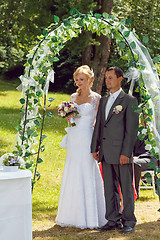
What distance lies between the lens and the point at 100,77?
15805 mm

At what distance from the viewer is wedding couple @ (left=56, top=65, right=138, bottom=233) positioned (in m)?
5.41

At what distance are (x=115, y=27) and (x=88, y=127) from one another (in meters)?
1.39

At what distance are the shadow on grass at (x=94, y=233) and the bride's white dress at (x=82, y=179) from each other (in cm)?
17

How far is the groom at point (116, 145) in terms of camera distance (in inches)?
212

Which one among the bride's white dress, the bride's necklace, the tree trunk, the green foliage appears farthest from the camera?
the green foliage

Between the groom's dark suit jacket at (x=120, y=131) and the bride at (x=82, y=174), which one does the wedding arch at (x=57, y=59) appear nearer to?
the groom's dark suit jacket at (x=120, y=131)

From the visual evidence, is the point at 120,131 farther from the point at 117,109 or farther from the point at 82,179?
the point at 82,179

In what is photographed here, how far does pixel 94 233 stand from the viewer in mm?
5520

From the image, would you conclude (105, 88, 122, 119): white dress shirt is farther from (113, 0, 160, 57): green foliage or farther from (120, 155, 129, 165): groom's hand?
(113, 0, 160, 57): green foliage

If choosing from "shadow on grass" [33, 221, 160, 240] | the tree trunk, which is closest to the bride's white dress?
"shadow on grass" [33, 221, 160, 240]

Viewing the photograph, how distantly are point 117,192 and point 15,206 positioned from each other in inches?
81.5

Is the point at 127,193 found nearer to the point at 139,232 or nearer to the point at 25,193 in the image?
the point at 139,232

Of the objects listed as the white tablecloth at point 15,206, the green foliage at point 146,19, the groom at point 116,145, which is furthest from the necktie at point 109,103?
the green foliage at point 146,19

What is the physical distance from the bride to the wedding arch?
489mm
